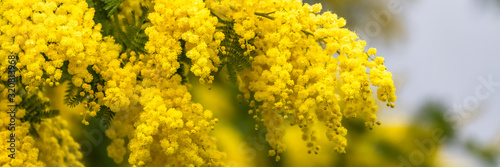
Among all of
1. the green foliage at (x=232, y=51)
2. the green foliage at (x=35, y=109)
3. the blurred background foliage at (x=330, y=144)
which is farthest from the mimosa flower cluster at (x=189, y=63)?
the blurred background foliage at (x=330, y=144)

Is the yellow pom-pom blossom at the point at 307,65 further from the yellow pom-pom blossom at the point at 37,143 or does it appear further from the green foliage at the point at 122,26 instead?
the yellow pom-pom blossom at the point at 37,143

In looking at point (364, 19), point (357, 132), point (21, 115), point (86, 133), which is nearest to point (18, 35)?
point (21, 115)

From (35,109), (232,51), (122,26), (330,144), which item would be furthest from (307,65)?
(330,144)

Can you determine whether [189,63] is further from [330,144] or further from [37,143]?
[330,144]

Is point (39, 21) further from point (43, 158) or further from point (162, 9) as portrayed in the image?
point (43, 158)

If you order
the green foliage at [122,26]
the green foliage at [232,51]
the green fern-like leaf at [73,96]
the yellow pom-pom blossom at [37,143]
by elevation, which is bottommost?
the yellow pom-pom blossom at [37,143]

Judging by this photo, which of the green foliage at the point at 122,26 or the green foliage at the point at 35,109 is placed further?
the green foliage at the point at 35,109

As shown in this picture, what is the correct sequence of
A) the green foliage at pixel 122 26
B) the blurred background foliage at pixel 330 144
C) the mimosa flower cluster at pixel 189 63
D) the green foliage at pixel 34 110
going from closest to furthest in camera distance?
the mimosa flower cluster at pixel 189 63 < the green foliage at pixel 122 26 < the green foliage at pixel 34 110 < the blurred background foliage at pixel 330 144

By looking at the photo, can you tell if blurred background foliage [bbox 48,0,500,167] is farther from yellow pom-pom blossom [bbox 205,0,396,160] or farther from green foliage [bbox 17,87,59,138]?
yellow pom-pom blossom [bbox 205,0,396,160]

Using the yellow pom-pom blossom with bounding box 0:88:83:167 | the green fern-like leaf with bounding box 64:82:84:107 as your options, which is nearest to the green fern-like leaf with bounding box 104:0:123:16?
the green fern-like leaf with bounding box 64:82:84:107
